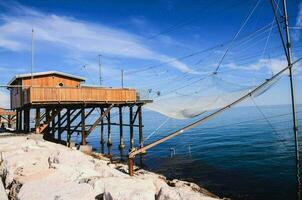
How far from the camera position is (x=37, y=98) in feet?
82.9

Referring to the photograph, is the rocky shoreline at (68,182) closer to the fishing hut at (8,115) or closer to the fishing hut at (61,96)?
the fishing hut at (61,96)

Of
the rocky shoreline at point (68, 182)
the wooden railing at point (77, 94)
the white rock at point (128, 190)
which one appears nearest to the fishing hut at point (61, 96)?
the wooden railing at point (77, 94)

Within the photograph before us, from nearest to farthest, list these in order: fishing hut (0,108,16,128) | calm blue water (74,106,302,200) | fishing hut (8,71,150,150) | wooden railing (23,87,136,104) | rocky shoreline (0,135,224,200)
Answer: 1. rocky shoreline (0,135,224,200)
2. calm blue water (74,106,302,200)
3. wooden railing (23,87,136,104)
4. fishing hut (8,71,150,150)
5. fishing hut (0,108,16,128)

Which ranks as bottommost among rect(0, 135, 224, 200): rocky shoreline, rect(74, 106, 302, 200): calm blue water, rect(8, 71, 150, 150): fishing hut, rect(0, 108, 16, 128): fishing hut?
rect(74, 106, 302, 200): calm blue water

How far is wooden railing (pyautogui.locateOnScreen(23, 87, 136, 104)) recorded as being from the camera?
2534 cm

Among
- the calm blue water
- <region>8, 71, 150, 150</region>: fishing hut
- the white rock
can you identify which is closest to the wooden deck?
<region>8, 71, 150, 150</region>: fishing hut

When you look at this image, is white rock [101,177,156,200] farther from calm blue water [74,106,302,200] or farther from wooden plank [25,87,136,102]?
wooden plank [25,87,136,102]

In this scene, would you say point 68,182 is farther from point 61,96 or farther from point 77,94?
point 77,94

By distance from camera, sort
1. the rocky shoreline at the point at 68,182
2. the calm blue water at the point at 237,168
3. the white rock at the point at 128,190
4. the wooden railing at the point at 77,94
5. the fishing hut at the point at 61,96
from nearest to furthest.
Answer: the white rock at the point at 128,190 → the rocky shoreline at the point at 68,182 → the calm blue water at the point at 237,168 → the wooden railing at the point at 77,94 → the fishing hut at the point at 61,96

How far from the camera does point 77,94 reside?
2739 centimetres

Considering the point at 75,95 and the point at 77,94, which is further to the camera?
the point at 77,94

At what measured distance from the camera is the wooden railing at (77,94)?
25344 millimetres

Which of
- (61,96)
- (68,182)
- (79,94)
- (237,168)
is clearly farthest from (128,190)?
(79,94)

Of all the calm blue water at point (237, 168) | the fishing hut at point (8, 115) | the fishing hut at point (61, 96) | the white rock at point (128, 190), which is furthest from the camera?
the fishing hut at point (8, 115)
